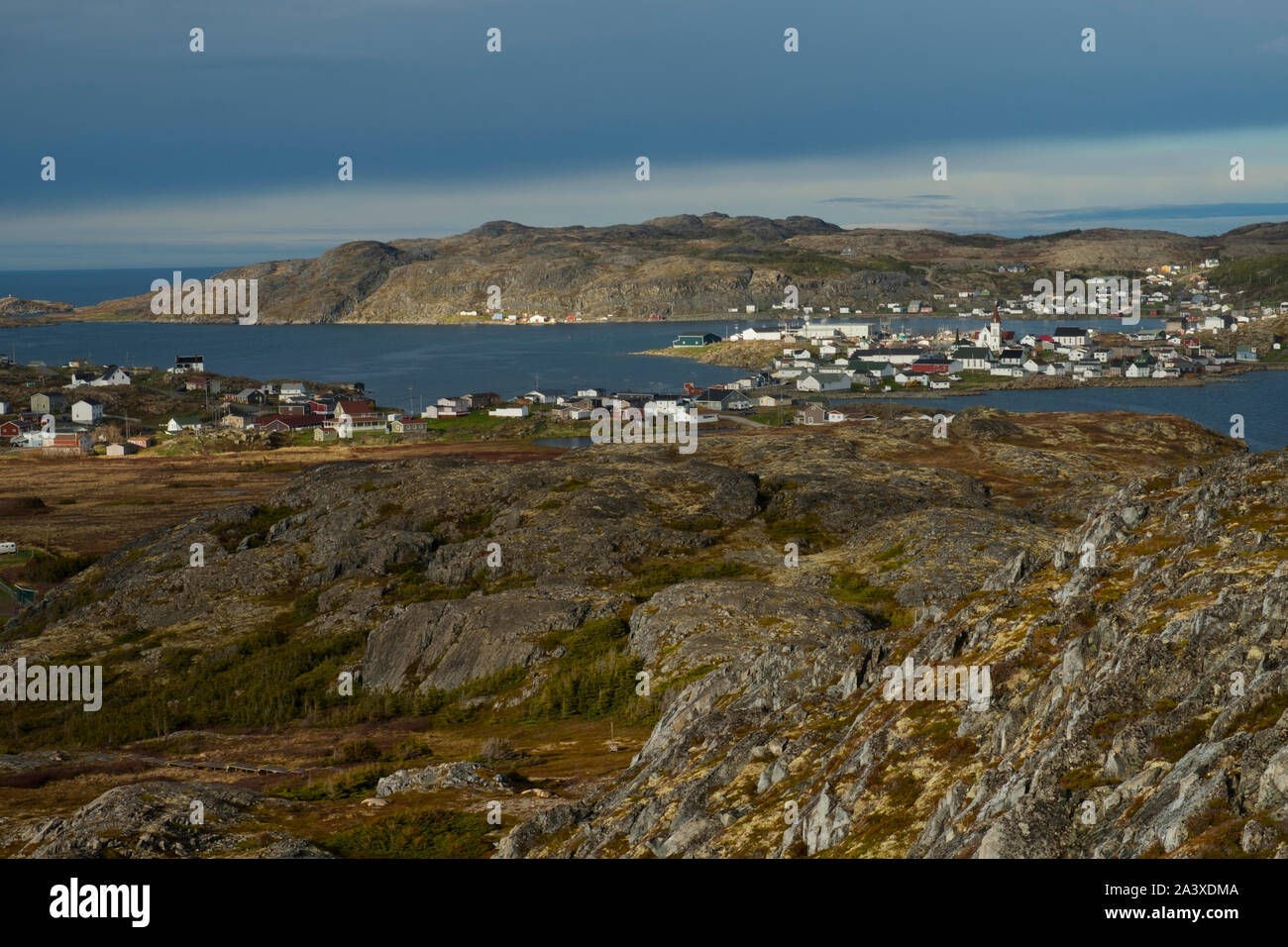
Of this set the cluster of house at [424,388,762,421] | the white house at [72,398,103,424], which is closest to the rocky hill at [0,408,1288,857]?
the cluster of house at [424,388,762,421]

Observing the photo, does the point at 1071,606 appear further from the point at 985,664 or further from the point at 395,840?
the point at 395,840

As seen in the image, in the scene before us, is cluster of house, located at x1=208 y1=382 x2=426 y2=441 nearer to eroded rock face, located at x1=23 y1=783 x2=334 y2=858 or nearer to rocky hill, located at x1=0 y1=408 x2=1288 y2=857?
rocky hill, located at x1=0 y1=408 x2=1288 y2=857

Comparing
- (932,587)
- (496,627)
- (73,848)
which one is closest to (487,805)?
(73,848)

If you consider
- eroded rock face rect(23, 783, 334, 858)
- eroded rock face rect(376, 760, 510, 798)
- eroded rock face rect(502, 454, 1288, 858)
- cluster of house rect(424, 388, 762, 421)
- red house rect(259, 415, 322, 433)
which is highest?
cluster of house rect(424, 388, 762, 421)

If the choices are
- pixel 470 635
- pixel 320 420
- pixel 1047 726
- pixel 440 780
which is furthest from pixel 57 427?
pixel 1047 726

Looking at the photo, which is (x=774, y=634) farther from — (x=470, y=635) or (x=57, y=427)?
(x=57, y=427)
